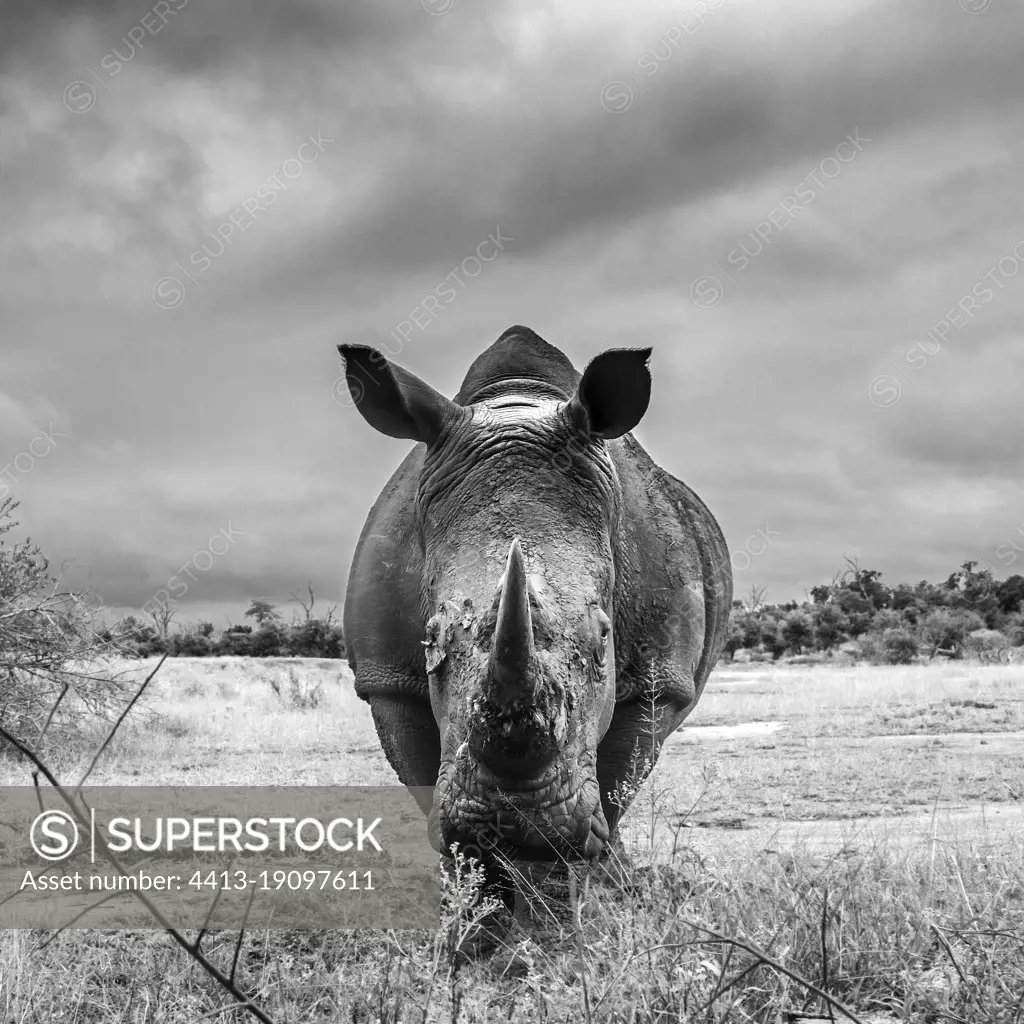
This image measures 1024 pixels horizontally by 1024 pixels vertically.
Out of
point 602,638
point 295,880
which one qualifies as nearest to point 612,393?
point 602,638

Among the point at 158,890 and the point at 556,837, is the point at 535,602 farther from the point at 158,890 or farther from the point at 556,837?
the point at 158,890

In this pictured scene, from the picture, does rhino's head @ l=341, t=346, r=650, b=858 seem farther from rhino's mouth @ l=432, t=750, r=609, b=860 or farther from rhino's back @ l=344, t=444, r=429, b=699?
rhino's back @ l=344, t=444, r=429, b=699

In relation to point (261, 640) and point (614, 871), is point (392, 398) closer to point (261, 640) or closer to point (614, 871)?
point (614, 871)

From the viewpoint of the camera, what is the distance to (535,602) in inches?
115

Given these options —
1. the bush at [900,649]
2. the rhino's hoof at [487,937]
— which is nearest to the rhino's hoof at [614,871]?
the rhino's hoof at [487,937]

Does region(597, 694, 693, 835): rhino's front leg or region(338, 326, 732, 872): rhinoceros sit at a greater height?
region(338, 326, 732, 872): rhinoceros

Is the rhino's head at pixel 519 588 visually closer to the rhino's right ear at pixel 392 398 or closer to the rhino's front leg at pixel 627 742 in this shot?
the rhino's right ear at pixel 392 398

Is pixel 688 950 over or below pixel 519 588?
below

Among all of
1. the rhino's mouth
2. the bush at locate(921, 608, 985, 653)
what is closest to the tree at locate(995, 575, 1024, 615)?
the bush at locate(921, 608, 985, 653)

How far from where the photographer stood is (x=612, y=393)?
3854 mm

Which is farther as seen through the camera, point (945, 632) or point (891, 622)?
point (891, 622)

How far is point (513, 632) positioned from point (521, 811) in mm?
531

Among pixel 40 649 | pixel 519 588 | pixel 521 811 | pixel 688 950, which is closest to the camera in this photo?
pixel 688 950

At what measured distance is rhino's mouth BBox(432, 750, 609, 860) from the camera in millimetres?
2789
